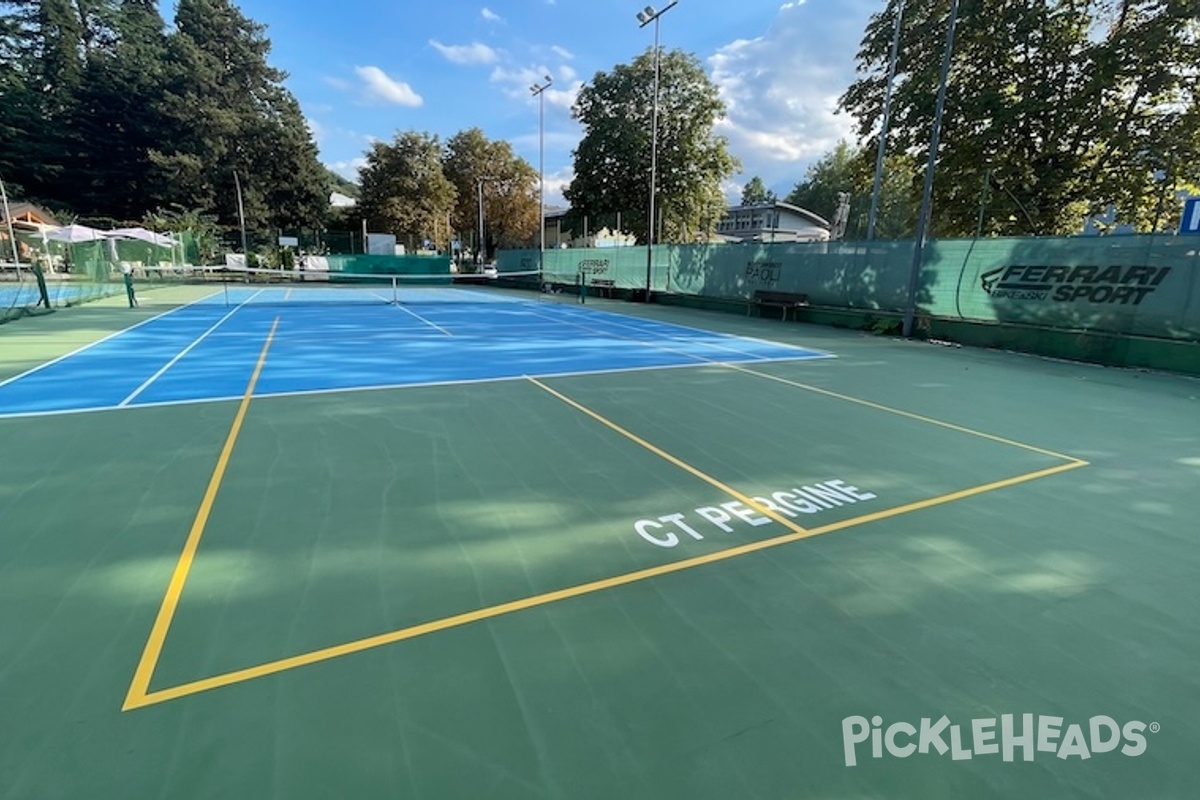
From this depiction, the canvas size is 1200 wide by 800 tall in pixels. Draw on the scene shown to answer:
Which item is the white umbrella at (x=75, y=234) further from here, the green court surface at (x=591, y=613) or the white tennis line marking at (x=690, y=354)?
the green court surface at (x=591, y=613)

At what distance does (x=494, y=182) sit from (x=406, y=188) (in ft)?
32.1

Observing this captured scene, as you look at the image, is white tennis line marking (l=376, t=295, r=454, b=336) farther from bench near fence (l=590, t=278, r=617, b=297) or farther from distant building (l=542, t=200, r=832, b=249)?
distant building (l=542, t=200, r=832, b=249)

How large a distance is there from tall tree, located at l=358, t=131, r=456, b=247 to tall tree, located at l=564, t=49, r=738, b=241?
67.0ft

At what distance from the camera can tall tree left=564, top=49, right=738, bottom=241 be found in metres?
36.8

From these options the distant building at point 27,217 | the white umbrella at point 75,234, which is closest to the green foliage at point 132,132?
the distant building at point 27,217

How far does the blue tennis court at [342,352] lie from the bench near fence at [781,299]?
3706 mm

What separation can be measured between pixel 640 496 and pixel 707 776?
2619mm

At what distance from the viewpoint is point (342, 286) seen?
34.7m

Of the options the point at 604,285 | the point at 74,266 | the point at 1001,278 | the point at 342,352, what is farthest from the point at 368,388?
the point at 74,266

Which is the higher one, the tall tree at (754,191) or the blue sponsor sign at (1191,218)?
the tall tree at (754,191)

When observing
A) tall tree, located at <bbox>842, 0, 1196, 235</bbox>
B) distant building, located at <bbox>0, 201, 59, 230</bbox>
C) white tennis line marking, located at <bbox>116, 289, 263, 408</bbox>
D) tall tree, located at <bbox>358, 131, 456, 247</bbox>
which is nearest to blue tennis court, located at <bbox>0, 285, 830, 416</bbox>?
white tennis line marking, located at <bbox>116, 289, 263, 408</bbox>

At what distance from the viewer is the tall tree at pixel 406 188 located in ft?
170

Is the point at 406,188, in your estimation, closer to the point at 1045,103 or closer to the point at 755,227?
the point at 755,227

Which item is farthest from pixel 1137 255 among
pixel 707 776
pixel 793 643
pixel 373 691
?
pixel 373 691
